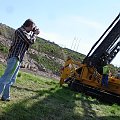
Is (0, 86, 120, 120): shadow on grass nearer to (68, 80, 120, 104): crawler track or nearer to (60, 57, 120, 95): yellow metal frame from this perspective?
(68, 80, 120, 104): crawler track

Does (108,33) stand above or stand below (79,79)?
above

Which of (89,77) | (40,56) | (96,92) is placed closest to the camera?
(96,92)

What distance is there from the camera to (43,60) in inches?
1460

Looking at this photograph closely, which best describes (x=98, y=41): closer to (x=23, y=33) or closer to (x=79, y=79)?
(x=79, y=79)

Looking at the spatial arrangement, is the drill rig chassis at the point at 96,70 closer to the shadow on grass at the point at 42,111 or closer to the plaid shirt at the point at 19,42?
the shadow on grass at the point at 42,111

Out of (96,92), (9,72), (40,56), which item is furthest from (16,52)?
(40,56)

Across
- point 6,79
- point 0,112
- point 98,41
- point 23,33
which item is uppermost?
point 98,41

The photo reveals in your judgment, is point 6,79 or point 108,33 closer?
point 6,79

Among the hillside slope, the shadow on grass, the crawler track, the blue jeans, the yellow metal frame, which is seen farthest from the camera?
the hillside slope

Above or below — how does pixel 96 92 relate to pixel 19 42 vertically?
below

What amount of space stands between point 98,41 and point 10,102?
987cm

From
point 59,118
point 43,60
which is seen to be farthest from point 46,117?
point 43,60

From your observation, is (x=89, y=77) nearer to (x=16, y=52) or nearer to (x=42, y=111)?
(x=42, y=111)

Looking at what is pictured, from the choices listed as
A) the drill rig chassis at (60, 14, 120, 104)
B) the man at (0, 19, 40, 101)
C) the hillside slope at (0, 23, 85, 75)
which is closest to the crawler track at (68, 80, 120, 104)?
the drill rig chassis at (60, 14, 120, 104)
